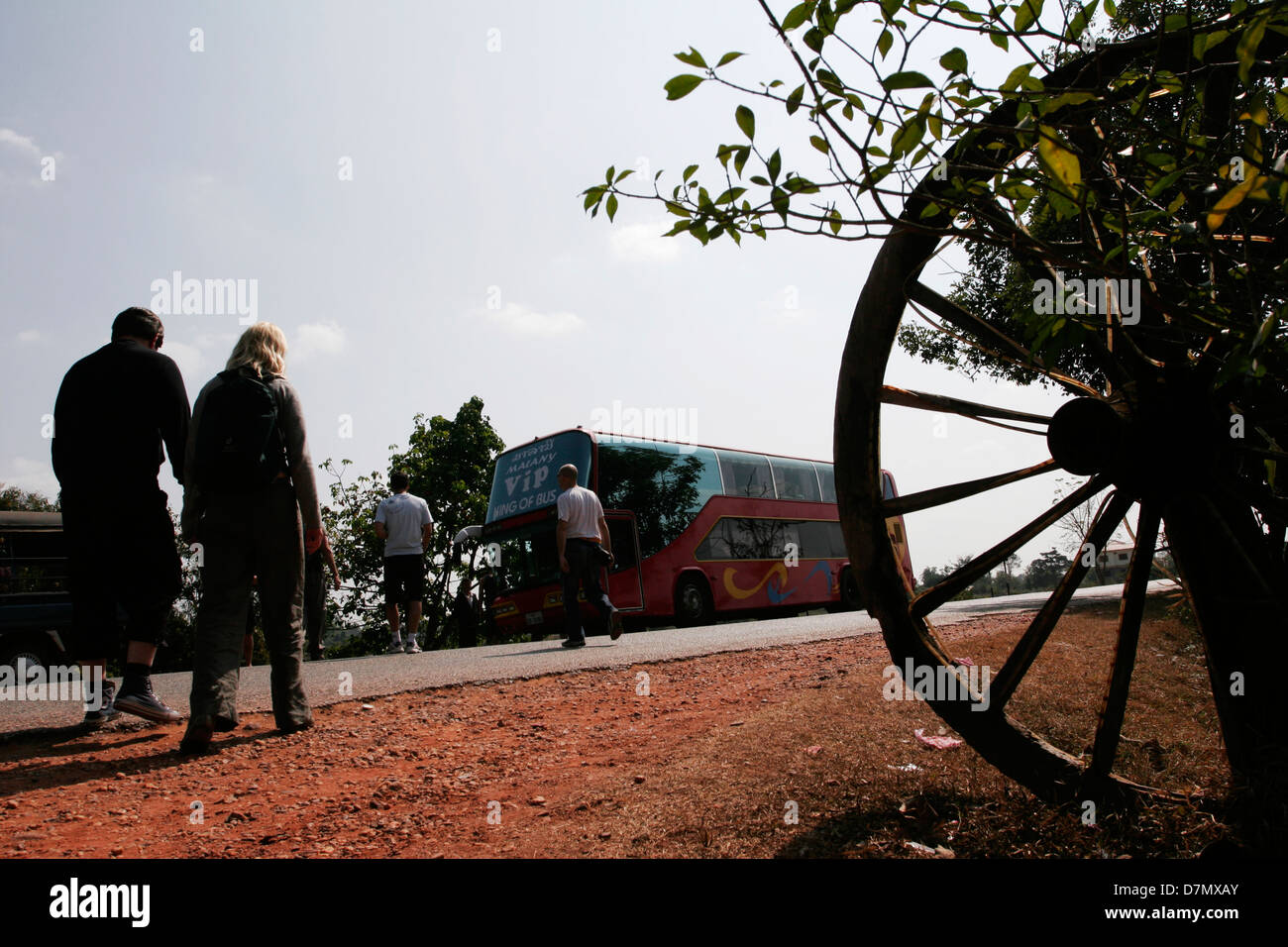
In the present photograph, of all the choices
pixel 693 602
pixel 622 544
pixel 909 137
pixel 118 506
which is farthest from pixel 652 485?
pixel 909 137

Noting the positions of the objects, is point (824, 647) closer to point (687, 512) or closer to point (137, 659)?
point (137, 659)

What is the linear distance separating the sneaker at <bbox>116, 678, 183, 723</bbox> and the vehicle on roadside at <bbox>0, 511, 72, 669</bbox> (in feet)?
27.6

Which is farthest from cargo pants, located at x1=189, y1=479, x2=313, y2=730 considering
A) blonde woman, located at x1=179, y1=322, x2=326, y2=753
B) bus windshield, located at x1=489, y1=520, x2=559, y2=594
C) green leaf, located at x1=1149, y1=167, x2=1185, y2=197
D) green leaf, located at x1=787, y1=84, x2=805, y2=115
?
bus windshield, located at x1=489, y1=520, x2=559, y2=594

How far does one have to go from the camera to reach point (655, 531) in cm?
1538

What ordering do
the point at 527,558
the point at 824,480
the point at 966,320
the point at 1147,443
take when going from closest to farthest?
the point at 1147,443 < the point at 966,320 < the point at 527,558 < the point at 824,480

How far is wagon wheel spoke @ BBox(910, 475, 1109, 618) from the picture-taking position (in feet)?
7.88

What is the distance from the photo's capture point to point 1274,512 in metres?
2.05

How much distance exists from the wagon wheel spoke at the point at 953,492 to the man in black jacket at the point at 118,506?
3340mm

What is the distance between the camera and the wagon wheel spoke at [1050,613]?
2.28 metres

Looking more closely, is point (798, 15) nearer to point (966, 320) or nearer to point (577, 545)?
point (966, 320)

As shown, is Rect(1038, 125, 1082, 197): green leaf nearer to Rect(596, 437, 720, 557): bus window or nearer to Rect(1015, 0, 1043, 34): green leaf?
Rect(1015, 0, 1043, 34): green leaf

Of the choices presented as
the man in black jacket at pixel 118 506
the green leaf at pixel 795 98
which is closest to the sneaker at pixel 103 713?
the man in black jacket at pixel 118 506

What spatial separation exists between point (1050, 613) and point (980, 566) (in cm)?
22

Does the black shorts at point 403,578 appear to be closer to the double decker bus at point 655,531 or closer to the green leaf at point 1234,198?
the double decker bus at point 655,531
